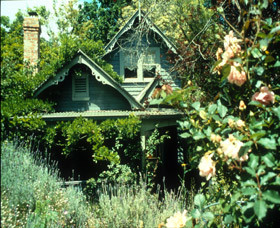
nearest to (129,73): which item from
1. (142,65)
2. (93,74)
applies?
(142,65)

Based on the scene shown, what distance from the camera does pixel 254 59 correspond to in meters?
2.46

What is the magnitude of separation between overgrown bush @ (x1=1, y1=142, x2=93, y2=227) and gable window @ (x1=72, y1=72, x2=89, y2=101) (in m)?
4.95

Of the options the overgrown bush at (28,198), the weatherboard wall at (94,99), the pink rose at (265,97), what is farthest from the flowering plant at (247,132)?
the weatherboard wall at (94,99)

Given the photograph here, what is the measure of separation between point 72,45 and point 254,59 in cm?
687

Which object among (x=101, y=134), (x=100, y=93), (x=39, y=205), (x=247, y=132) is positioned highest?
(x=100, y=93)

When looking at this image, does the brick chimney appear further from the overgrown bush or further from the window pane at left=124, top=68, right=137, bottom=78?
the window pane at left=124, top=68, right=137, bottom=78

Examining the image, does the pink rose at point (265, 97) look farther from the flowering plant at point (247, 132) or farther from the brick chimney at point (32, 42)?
Result: the brick chimney at point (32, 42)

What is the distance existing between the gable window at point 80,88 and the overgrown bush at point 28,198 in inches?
195

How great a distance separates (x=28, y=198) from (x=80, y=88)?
6.69 meters

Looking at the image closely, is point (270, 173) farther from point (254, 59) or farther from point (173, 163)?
point (173, 163)

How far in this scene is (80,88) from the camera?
9.45 meters

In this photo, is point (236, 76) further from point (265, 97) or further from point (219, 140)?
point (219, 140)

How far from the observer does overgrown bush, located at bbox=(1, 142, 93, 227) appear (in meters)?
2.40

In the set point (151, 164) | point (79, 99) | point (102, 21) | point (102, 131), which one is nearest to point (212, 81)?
point (102, 131)
